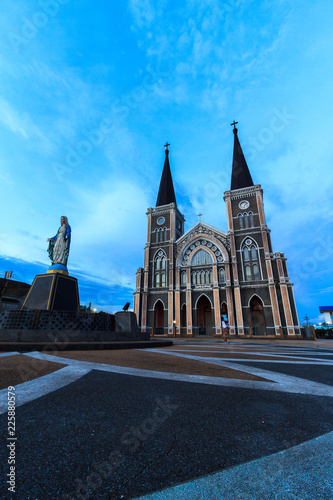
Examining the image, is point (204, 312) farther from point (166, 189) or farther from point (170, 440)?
point (170, 440)

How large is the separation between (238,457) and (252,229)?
32.4 meters

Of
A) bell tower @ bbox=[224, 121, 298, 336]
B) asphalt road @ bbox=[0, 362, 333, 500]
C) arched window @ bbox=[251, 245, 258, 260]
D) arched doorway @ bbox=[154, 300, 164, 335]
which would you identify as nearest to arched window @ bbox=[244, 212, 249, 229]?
bell tower @ bbox=[224, 121, 298, 336]

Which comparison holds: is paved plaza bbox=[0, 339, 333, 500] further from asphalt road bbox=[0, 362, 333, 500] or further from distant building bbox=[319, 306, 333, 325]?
distant building bbox=[319, 306, 333, 325]

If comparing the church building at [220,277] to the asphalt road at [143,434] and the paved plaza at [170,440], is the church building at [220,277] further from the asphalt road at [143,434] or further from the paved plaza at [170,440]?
the asphalt road at [143,434]

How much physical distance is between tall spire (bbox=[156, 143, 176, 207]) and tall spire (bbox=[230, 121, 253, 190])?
11.8 metres

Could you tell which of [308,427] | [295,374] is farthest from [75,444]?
[295,374]

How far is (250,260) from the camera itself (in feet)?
98.4

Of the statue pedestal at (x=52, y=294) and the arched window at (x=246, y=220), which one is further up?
the arched window at (x=246, y=220)

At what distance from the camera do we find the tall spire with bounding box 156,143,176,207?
42281mm

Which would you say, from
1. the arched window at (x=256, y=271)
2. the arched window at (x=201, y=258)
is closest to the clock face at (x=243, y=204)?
the arched window at (x=201, y=258)

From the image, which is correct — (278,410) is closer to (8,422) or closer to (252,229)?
(8,422)

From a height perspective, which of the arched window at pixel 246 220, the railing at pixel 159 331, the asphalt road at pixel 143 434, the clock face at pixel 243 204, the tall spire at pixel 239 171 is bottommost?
the asphalt road at pixel 143 434

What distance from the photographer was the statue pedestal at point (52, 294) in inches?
403

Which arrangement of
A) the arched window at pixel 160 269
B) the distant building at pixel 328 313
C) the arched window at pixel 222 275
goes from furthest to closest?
the distant building at pixel 328 313 → the arched window at pixel 160 269 → the arched window at pixel 222 275
